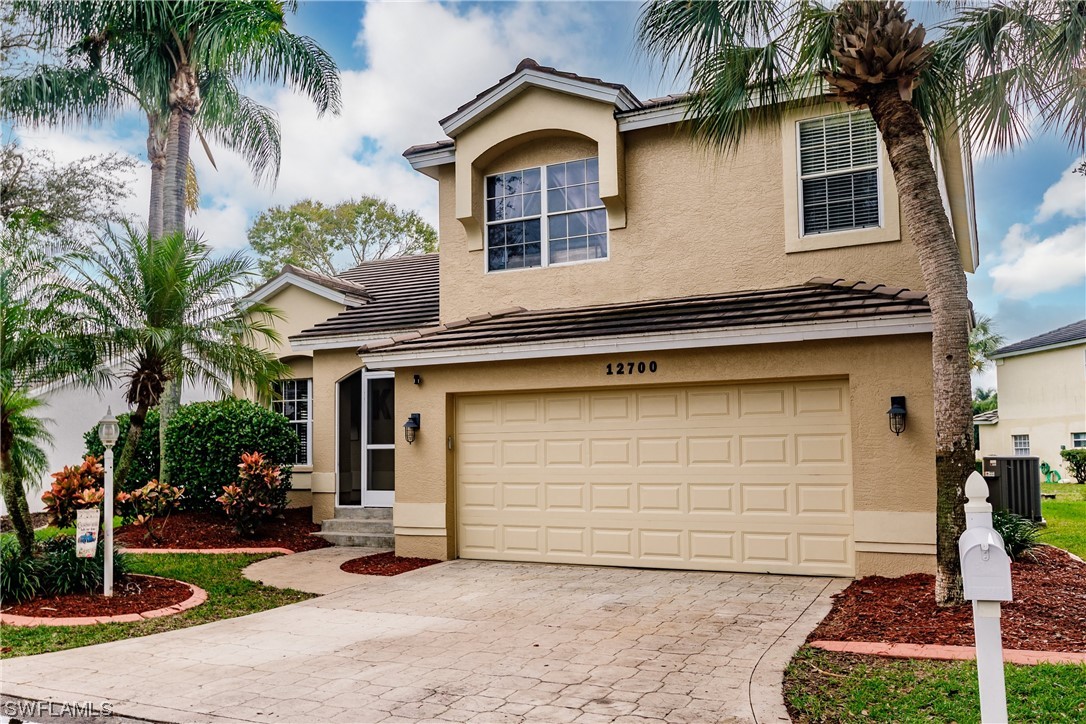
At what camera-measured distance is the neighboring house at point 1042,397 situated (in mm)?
30734

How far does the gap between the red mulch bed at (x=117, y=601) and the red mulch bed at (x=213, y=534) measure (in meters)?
3.64

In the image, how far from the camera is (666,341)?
33.9 ft

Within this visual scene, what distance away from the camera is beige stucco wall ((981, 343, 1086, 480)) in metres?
30.8

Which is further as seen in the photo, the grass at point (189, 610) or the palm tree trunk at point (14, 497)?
the palm tree trunk at point (14, 497)

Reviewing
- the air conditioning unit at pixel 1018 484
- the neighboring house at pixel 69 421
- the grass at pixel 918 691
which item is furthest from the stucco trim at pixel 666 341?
the neighboring house at pixel 69 421

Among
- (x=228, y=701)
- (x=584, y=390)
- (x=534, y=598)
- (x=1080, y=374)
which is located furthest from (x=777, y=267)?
(x=1080, y=374)

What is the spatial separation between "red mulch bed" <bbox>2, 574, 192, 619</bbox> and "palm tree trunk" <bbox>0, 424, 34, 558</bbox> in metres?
0.79

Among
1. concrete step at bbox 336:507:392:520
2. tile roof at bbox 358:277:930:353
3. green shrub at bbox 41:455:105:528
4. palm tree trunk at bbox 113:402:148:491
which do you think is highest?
tile roof at bbox 358:277:930:353

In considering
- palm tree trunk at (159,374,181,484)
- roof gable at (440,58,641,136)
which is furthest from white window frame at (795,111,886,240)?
palm tree trunk at (159,374,181,484)

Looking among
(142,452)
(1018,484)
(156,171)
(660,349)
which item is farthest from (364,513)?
(1018,484)

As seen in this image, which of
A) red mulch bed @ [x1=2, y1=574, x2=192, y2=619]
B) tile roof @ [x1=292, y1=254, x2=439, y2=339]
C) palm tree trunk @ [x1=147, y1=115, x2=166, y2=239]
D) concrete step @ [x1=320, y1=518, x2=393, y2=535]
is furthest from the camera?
palm tree trunk @ [x1=147, y1=115, x2=166, y2=239]

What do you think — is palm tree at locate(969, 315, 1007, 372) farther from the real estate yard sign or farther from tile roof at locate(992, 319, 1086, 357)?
the real estate yard sign

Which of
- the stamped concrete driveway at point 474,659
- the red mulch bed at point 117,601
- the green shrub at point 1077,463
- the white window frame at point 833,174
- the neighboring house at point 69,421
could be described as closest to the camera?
the stamped concrete driveway at point 474,659

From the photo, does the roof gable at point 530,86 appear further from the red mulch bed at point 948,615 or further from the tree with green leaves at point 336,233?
the tree with green leaves at point 336,233
